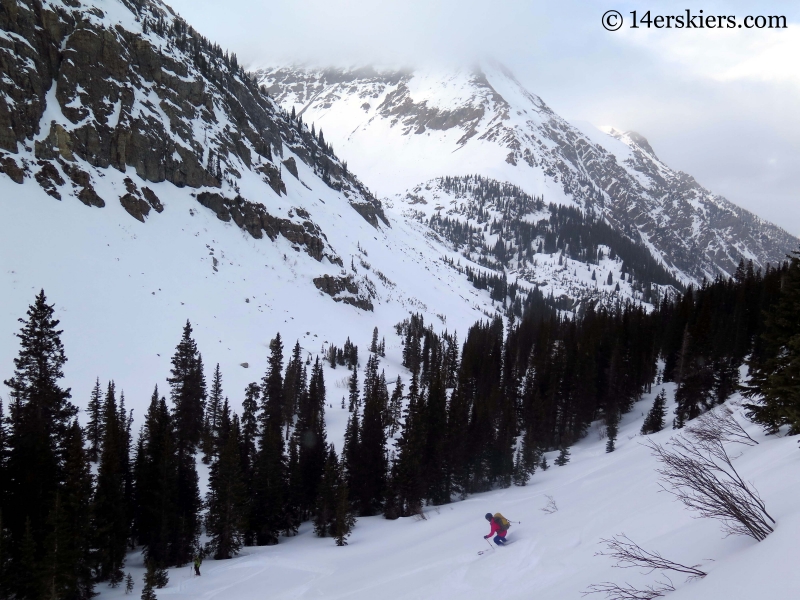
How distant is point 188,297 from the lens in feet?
232

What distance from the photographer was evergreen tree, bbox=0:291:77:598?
20.4 m

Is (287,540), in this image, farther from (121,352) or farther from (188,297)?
(188,297)

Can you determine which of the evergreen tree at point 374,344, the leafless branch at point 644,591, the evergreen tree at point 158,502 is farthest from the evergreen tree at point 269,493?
the evergreen tree at point 374,344

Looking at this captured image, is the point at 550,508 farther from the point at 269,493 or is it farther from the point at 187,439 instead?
the point at 187,439

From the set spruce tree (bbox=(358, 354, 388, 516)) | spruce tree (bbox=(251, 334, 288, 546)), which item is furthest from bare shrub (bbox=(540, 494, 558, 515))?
spruce tree (bbox=(251, 334, 288, 546))

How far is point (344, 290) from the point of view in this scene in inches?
4087

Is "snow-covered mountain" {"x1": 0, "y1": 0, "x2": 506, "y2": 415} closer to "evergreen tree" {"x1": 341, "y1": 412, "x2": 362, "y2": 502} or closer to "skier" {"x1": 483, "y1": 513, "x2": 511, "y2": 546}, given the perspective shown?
"evergreen tree" {"x1": 341, "y1": 412, "x2": 362, "y2": 502}

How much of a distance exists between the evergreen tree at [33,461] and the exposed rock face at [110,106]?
52.8 meters

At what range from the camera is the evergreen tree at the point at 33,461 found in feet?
66.9

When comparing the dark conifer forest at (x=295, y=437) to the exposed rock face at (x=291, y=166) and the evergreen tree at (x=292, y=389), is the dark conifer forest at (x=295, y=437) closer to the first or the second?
the evergreen tree at (x=292, y=389)

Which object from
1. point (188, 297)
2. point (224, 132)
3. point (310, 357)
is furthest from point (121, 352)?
point (224, 132)

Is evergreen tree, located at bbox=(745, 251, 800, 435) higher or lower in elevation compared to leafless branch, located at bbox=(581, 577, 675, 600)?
higher

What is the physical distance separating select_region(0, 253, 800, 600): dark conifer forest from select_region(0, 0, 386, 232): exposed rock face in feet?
140

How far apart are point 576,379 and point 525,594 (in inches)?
1856
